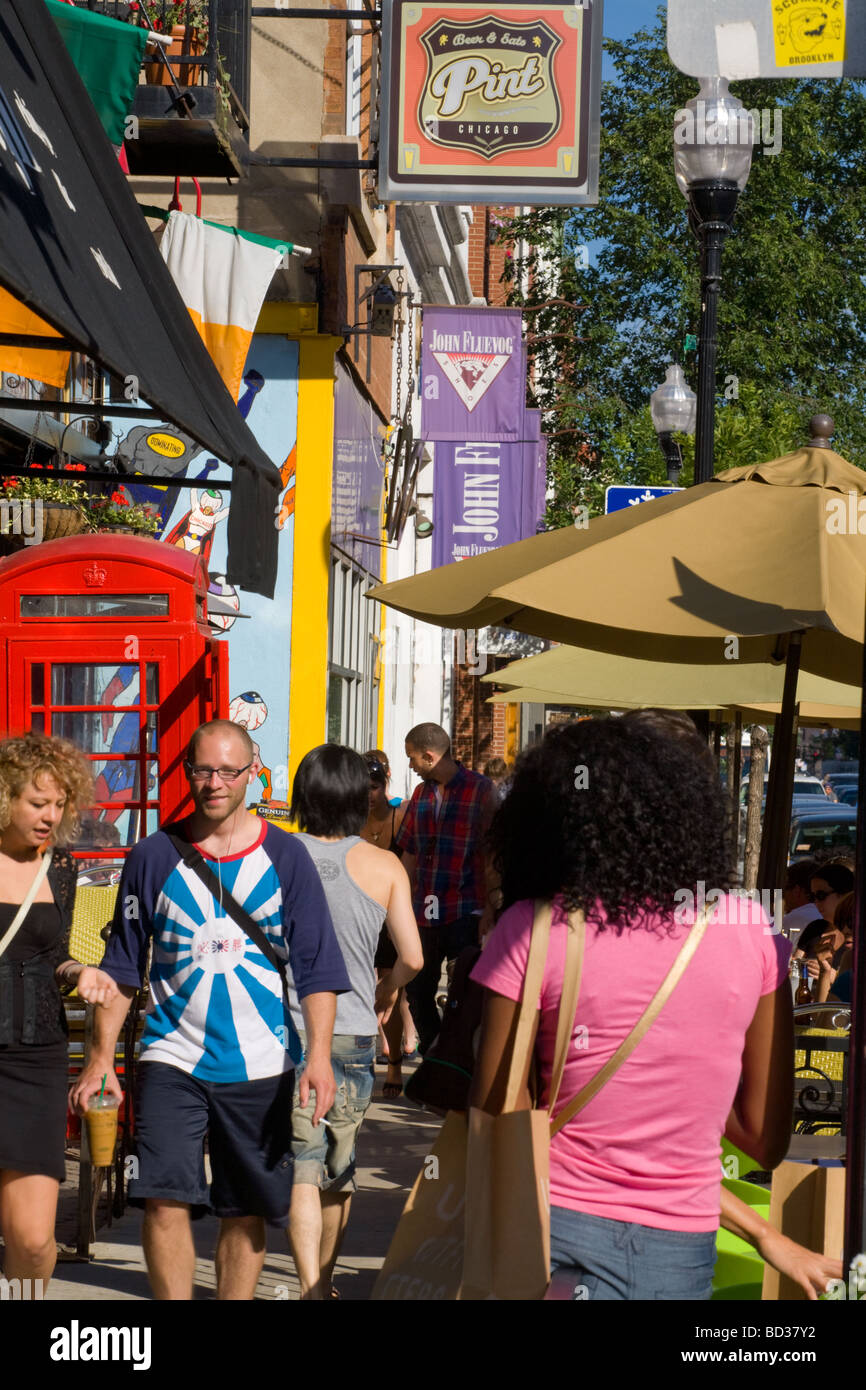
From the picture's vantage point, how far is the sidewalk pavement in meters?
6.07

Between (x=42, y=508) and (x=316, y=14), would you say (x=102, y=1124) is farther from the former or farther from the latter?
(x=316, y=14)

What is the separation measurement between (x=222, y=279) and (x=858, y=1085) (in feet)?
37.1

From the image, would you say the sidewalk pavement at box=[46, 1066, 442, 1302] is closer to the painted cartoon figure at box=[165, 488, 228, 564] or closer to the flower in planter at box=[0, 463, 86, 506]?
the flower in planter at box=[0, 463, 86, 506]

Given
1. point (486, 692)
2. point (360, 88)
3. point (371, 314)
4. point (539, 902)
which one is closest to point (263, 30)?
point (360, 88)

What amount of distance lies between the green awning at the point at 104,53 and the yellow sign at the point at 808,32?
237 inches

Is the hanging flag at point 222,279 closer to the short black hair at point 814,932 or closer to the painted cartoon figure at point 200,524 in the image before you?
the painted cartoon figure at point 200,524

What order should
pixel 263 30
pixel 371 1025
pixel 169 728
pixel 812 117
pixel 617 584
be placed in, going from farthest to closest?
pixel 812 117 → pixel 263 30 → pixel 169 728 → pixel 371 1025 → pixel 617 584

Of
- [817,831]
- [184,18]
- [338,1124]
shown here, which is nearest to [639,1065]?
[338,1124]

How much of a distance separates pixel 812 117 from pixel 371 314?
25012 mm

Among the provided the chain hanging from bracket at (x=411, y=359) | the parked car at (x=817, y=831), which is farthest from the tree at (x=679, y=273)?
the parked car at (x=817, y=831)

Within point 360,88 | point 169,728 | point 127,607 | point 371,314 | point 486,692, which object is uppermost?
point 360,88

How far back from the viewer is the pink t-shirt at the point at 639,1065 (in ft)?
10.3

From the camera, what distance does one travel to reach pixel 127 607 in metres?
9.16

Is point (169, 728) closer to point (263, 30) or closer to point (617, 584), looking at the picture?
point (617, 584)
